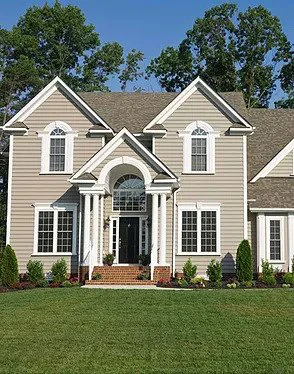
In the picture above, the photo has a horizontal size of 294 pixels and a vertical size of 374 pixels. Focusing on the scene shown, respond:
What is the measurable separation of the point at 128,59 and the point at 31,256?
28522mm

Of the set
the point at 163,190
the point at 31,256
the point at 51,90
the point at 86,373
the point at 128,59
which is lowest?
the point at 86,373

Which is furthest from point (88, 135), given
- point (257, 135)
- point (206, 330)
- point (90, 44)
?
point (90, 44)

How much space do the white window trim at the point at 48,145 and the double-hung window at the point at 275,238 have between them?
28.1ft

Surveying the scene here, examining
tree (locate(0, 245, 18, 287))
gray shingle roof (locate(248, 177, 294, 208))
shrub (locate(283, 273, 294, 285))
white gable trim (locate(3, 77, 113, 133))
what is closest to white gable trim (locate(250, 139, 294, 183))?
gray shingle roof (locate(248, 177, 294, 208))

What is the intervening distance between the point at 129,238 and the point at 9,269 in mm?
5212

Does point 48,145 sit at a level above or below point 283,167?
above

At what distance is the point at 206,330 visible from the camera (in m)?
11.8

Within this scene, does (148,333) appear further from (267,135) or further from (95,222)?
(267,135)

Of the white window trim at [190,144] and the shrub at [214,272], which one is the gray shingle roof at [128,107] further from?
the shrub at [214,272]

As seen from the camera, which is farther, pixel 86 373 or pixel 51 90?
pixel 51 90

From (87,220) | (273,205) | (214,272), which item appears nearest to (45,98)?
(87,220)

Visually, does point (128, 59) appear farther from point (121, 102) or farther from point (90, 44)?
point (121, 102)

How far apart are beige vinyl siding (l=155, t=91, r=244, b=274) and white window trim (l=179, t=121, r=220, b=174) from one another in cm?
14

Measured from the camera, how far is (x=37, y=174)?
2458 centimetres
